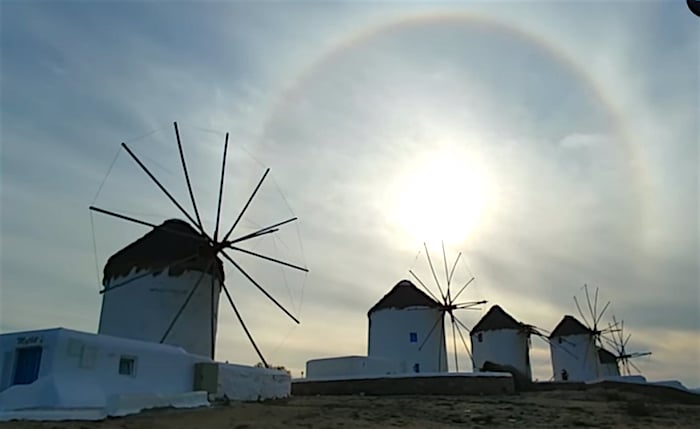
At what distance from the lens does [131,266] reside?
21641 millimetres

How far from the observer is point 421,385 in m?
24.6

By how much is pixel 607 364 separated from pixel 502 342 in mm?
11876

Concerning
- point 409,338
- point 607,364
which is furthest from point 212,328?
point 607,364

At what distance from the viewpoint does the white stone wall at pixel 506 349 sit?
39.6 metres

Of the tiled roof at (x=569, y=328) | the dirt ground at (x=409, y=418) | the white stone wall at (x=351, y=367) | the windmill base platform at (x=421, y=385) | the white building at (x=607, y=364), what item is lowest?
the dirt ground at (x=409, y=418)

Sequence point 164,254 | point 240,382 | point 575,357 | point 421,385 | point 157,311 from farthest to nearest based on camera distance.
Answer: point 575,357 → point 421,385 → point 164,254 → point 157,311 → point 240,382

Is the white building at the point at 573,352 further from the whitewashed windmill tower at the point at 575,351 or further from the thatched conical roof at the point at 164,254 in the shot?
the thatched conical roof at the point at 164,254

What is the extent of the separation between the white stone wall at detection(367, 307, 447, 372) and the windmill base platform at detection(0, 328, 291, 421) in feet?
52.7

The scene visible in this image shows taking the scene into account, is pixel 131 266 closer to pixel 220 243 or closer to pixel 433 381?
pixel 220 243

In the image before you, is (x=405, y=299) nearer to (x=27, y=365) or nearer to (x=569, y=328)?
(x=569, y=328)

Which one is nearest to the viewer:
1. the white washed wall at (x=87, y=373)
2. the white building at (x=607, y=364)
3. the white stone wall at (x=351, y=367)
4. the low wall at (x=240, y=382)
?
the white washed wall at (x=87, y=373)

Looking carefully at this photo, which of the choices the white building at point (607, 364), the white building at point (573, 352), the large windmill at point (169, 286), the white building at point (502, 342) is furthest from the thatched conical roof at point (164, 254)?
the white building at point (607, 364)

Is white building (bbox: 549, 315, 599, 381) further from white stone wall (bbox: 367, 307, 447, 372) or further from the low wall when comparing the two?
the low wall

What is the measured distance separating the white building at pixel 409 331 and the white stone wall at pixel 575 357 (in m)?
14.2
